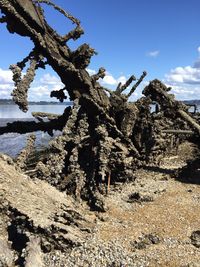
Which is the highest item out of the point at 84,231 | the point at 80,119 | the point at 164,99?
the point at 164,99

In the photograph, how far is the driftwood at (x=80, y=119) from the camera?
620 inches

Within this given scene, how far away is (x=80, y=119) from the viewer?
17.6 metres

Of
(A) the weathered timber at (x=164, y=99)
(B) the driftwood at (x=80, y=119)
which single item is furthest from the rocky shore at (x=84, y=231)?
(A) the weathered timber at (x=164, y=99)

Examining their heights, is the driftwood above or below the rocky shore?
above

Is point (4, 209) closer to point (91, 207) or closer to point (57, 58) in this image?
point (91, 207)

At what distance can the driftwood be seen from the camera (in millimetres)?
15749

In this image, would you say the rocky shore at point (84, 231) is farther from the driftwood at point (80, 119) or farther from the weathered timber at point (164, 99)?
the weathered timber at point (164, 99)

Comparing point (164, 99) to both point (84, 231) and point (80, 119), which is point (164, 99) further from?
point (84, 231)

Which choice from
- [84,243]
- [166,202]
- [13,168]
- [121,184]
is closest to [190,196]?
[166,202]

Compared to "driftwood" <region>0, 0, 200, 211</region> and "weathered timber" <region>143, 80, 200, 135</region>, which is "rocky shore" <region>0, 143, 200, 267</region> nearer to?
"driftwood" <region>0, 0, 200, 211</region>

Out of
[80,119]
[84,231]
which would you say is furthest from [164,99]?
[84,231]

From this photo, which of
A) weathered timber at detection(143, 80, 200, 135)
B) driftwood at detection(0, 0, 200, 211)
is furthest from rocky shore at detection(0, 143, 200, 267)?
weathered timber at detection(143, 80, 200, 135)

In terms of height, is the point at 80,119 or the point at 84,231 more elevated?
the point at 80,119

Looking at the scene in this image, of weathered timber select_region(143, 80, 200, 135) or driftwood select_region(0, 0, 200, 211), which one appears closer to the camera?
driftwood select_region(0, 0, 200, 211)
